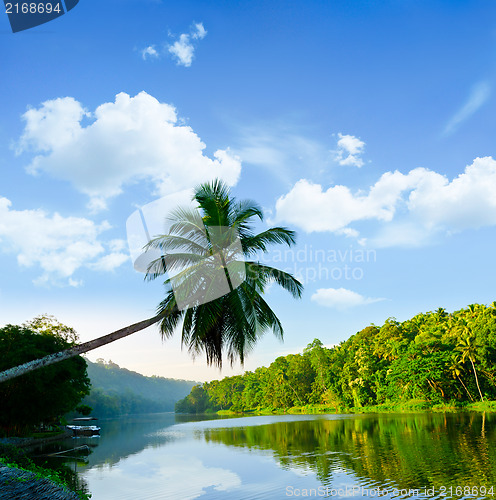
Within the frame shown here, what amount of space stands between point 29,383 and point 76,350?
23.8 meters

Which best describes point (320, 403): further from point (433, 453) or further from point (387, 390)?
point (433, 453)

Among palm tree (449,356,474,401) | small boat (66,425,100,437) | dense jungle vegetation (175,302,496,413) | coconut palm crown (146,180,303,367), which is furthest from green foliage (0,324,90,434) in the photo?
palm tree (449,356,474,401)

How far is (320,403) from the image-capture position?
7300 cm

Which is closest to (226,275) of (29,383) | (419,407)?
(29,383)

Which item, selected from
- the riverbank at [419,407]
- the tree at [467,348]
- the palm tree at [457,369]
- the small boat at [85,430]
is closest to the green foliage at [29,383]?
the small boat at [85,430]

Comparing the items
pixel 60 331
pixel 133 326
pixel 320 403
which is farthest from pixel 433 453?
pixel 320 403

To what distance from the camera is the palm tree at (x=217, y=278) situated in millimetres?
13031

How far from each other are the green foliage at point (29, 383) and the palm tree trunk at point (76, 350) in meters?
20.8

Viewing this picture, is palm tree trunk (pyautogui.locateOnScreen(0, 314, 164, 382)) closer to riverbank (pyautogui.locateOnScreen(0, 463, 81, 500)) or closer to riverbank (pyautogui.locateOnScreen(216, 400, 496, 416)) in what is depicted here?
riverbank (pyautogui.locateOnScreen(0, 463, 81, 500))

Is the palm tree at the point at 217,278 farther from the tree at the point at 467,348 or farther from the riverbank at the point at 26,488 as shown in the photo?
the tree at the point at 467,348

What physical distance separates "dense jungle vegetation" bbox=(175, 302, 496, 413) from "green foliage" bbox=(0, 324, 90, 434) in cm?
3510

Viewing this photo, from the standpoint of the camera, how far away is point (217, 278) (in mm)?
13508

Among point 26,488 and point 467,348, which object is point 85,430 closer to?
point 26,488

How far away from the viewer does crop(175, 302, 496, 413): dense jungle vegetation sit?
4459cm
